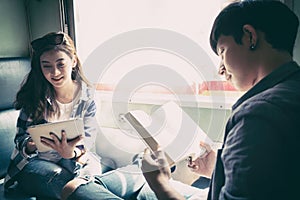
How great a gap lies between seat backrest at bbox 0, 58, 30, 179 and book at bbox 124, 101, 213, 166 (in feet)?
2.88

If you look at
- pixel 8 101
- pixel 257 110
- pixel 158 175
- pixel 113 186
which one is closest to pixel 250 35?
pixel 257 110

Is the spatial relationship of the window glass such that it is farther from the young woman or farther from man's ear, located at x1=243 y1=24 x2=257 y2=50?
man's ear, located at x1=243 y1=24 x2=257 y2=50

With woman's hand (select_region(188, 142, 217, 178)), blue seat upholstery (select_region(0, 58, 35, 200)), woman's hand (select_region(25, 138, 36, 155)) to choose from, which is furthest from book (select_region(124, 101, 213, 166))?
blue seat upholstery (select_region(0, 58, 35, 200))

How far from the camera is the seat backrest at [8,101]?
60.3 inches

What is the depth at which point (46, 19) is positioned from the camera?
74.1 inches

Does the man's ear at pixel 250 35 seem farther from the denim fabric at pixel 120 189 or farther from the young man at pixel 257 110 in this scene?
the denim fabric at pixel 120 189

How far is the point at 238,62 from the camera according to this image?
68 cm

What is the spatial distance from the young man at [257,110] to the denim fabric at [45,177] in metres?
0.49

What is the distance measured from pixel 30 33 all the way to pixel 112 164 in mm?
1060

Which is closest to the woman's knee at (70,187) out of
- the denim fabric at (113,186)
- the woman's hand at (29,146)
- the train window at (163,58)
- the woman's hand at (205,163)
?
the denim fabric at (113,186)

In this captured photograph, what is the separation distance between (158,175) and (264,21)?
49cm

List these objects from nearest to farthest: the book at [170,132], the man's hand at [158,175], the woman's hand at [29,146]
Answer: the man's hand at [158,175] → the book at [170,132] → the woman's hand at [29,146]

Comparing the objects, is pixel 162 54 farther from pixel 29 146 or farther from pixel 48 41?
pixel 29 146

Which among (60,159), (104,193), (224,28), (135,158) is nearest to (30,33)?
(60,159)
